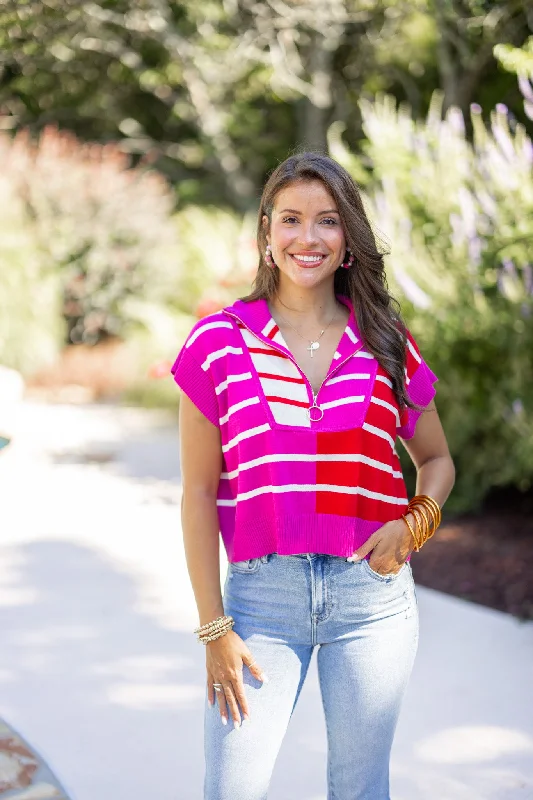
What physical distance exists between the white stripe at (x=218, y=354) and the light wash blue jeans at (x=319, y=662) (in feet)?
1.26

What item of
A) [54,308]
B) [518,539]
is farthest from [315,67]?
[518,539]

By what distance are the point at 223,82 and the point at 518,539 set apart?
30.2ft

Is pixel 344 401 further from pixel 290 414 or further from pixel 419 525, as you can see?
pixel 419 525

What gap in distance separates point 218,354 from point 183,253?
10185 millimetres

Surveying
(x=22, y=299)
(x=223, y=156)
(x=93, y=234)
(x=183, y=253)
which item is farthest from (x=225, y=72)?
(x=22, y=299)

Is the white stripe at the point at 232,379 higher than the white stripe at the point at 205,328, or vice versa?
the white stripe at the point at 205,328

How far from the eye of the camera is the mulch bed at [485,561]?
14.6ft

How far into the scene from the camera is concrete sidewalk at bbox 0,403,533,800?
2.88 m

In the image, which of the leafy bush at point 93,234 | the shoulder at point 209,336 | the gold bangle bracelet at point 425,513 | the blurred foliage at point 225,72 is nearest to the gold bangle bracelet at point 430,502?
the gold bangle bracelet at point 425,513

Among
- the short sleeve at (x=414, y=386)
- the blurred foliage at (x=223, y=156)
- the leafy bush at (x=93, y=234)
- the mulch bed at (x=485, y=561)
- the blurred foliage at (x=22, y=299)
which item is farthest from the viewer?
the leafy bush at (x=93, y=234)

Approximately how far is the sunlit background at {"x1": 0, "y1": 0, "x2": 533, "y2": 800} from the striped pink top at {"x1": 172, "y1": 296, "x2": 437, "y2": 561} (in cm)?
39

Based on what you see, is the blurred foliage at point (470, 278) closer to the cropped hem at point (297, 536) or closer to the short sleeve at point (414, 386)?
the short sleeve at point (414, 386)

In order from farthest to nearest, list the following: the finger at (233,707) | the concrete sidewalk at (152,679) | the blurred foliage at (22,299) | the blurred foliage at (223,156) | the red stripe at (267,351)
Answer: the blurred foliage at (22,299)
the blurred foliage at (223,156)
the concrete sidewalk at (152,679)
the red stripe at (267,351)
the finger at (233,707)

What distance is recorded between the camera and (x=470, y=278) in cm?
535
